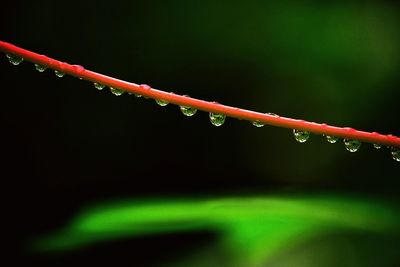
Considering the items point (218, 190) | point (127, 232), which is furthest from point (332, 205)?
point (127, 232)

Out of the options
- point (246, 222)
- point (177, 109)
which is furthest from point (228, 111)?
point (177, 109)

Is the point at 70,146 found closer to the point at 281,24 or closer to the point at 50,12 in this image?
the point at 50,12

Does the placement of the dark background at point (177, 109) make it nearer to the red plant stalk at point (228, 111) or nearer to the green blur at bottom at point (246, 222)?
the green blur at bottom at point (246, 222)

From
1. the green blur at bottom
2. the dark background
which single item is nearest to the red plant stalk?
the green blur at bottom

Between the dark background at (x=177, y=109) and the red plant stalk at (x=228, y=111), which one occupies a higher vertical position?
the dark background at (x=177, y=109)

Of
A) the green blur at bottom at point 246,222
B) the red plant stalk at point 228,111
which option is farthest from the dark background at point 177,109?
the red plant stalk at point 228,111

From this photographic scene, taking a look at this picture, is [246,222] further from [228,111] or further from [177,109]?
[228,111]

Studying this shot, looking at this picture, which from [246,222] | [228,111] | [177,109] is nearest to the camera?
[228,111]
